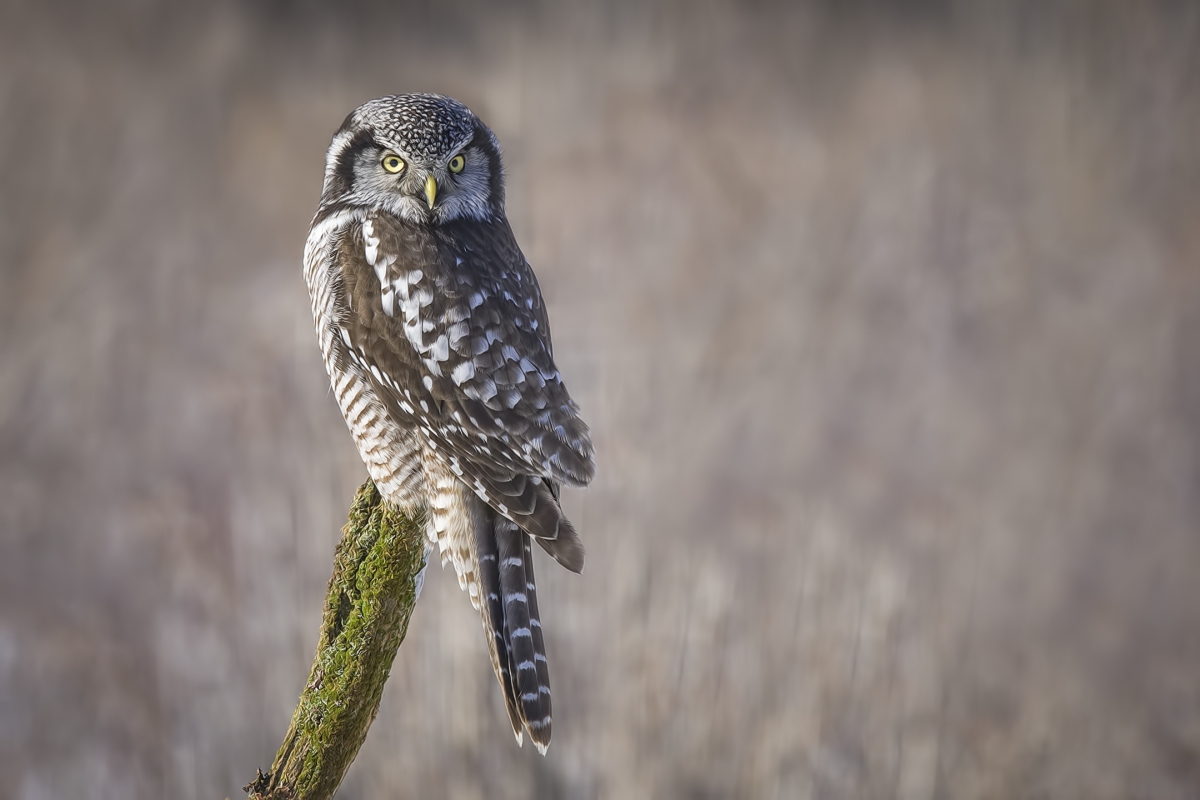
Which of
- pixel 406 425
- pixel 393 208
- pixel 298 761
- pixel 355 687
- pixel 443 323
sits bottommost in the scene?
pixel 298 761

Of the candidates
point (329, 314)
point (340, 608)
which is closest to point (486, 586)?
point (340, 608)

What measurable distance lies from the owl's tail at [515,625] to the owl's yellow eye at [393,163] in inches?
29.4

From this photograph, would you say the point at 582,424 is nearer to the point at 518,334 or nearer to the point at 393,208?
the point at 518,334

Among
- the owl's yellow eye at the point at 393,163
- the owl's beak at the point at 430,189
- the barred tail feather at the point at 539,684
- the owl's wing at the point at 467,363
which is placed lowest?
the barred tail feather at the point at 539,684

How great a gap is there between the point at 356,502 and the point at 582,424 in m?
0.54

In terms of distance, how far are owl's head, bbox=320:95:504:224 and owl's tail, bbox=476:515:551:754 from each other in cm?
68

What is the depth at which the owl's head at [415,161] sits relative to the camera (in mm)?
1878

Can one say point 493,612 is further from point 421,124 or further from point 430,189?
point 421,124

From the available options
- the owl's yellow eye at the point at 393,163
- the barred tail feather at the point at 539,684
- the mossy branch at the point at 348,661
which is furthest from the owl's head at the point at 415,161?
the barred tail feather at the point at 539,684

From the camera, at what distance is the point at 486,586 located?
1773mm

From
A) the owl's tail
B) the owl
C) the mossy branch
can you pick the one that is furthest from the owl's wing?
the mossy branch

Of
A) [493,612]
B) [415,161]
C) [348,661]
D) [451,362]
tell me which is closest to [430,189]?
[415,161]

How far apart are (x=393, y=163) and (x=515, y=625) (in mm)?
971

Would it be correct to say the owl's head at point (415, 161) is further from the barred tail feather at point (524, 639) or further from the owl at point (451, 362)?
the barred tail feather at point (524, 639)
